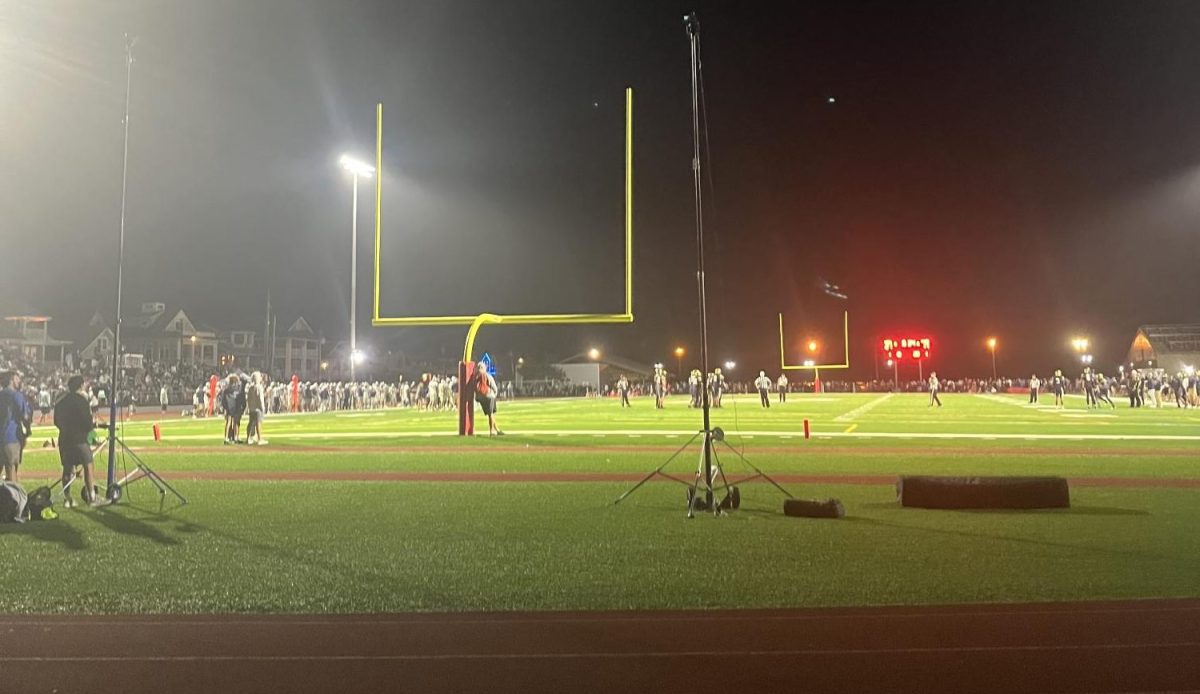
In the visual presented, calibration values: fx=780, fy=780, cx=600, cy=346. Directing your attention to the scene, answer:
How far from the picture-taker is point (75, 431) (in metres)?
10.3

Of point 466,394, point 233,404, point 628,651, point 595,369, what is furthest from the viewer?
point 595,369

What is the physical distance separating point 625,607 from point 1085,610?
3177 millimetres

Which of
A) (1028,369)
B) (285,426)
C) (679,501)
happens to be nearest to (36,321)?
(285,426)

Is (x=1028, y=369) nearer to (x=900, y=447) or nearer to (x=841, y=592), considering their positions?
(x=900, y=447)

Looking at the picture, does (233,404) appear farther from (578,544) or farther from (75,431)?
(578,544)

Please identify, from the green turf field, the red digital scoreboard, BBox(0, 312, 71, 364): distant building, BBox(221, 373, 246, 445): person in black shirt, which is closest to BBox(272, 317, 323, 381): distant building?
BBox(0, 312, 71, 364): distant building

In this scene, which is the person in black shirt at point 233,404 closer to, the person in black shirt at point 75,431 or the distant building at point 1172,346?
the person in black shirt at point 75,431

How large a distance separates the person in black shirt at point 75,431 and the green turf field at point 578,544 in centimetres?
55

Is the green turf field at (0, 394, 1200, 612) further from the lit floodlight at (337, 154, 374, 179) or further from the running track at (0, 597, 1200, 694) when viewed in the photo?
the lit floodlight at (337, 154, 374, 179)

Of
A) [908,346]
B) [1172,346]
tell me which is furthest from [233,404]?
[1172,346]

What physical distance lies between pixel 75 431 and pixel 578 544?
728cm

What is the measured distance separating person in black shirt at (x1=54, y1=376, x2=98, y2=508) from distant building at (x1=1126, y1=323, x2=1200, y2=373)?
74325mm

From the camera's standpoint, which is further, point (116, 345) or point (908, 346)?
point (908, 346)

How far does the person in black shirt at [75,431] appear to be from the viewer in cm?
1028
